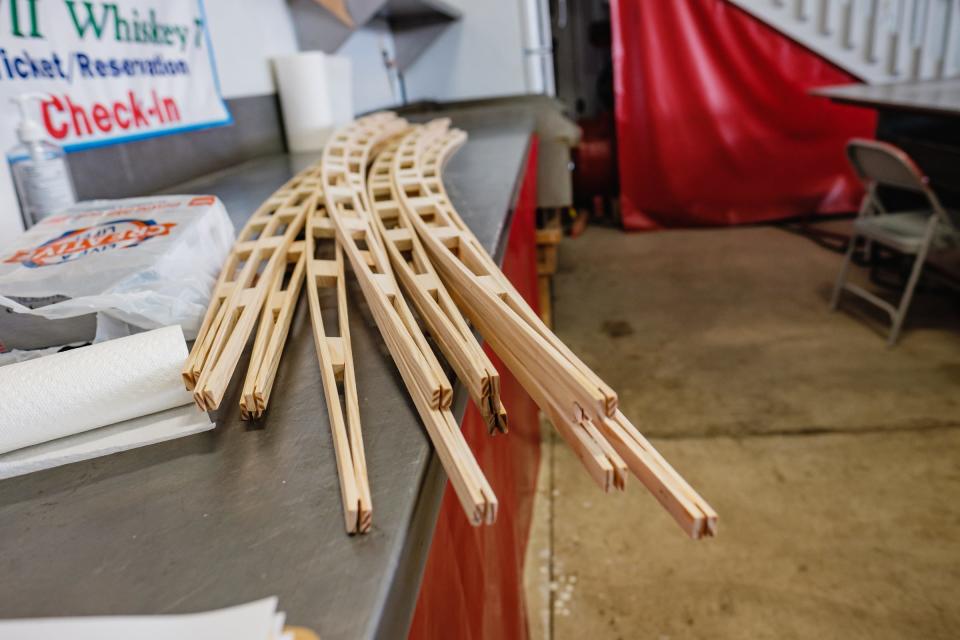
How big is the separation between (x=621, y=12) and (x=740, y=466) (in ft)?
11.7

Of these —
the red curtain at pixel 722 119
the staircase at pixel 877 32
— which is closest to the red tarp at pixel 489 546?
the red curtain at pixel 722 119

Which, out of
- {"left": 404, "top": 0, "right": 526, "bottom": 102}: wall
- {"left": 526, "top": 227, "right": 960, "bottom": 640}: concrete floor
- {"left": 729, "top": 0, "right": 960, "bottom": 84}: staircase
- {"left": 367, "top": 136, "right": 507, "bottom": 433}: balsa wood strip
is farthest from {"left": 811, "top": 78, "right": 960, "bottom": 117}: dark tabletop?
{"left": 367, "top": 136, "right": 507, "bottom": 433}: balsa wood strip

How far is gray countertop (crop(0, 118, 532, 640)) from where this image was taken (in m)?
0.44

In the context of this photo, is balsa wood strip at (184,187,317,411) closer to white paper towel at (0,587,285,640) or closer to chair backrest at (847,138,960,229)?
white paper towel at (0,587,285,640)

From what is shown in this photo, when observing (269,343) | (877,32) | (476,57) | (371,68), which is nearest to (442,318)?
(269,343)

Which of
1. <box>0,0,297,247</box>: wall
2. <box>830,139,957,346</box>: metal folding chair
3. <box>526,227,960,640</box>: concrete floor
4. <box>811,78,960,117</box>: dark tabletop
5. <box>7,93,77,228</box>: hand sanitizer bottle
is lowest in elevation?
<box>526,227,960,640</box>: concrete floor

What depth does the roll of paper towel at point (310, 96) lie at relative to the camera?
2439mm

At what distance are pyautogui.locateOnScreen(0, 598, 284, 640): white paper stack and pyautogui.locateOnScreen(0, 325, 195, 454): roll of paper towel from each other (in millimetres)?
239

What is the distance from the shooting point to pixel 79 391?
2.03ft

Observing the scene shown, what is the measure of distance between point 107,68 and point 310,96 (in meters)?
0.91

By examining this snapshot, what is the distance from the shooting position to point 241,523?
512 mm

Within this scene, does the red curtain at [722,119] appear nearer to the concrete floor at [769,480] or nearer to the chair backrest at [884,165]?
the concrete floor at [769,480]

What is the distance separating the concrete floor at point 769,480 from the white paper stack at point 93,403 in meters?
1.19

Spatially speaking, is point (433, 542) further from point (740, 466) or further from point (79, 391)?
point (740, 466)
